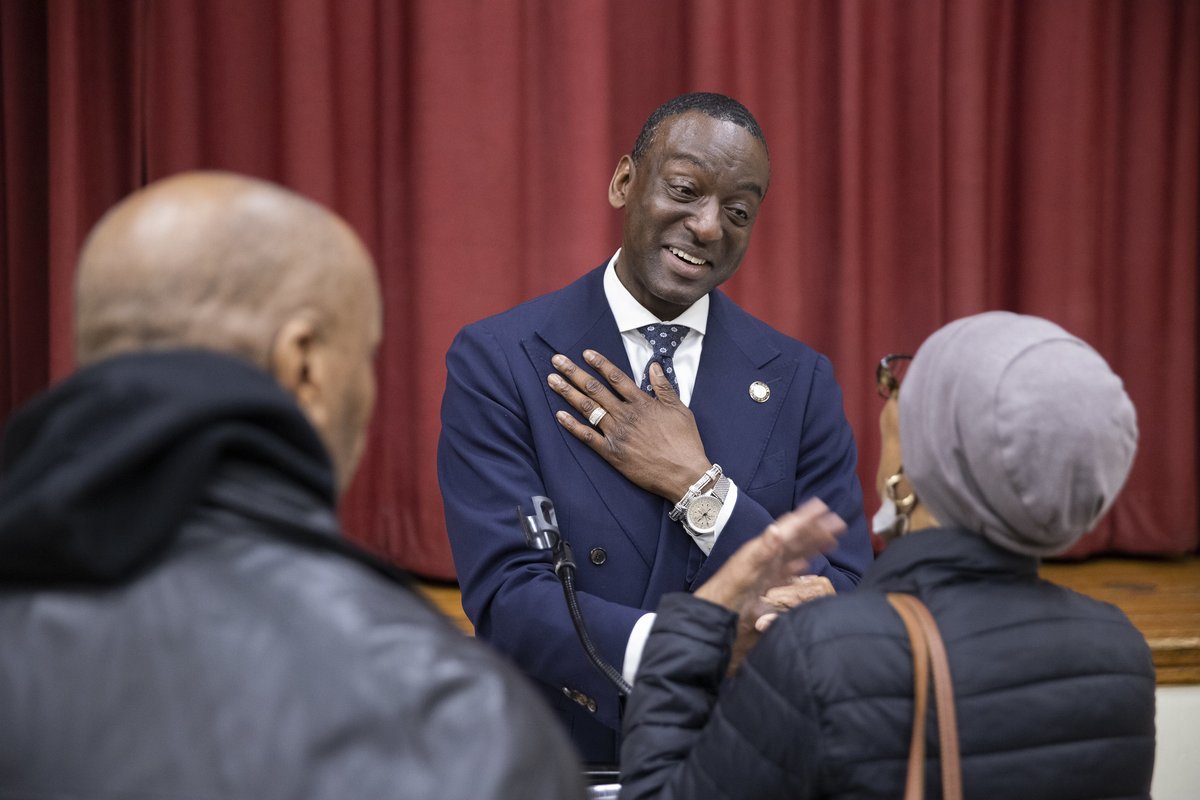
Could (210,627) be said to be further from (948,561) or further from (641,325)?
(641,325)

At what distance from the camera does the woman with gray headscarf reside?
3.34 feet

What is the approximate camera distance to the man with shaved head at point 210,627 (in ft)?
2.13

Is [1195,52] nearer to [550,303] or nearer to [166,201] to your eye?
[550,303]

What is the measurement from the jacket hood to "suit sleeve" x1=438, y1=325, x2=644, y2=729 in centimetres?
87

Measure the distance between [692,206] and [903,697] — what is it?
3.07 ft

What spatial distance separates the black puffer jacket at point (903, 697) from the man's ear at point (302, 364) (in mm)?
459

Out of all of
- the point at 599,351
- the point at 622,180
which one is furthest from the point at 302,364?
the point at 622,180

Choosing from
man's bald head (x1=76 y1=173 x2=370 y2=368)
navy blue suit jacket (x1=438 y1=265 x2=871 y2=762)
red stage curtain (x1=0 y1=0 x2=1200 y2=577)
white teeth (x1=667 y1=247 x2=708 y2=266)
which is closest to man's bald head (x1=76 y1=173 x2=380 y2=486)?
man's bald head (x1=76 y1=173 x2=370 y2=368)

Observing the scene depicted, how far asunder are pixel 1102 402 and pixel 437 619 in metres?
0.61

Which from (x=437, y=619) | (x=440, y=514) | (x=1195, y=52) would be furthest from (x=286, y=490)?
(x=1195, y=52)

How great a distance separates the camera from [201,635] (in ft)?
2.18

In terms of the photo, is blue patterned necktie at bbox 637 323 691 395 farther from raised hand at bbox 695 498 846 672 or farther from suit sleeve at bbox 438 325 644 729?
raised hand at bbox 695 498 846 672

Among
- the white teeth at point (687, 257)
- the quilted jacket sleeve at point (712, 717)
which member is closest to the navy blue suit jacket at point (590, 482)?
the white teeth at point (687, 257)

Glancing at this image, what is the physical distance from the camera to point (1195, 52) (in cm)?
335
